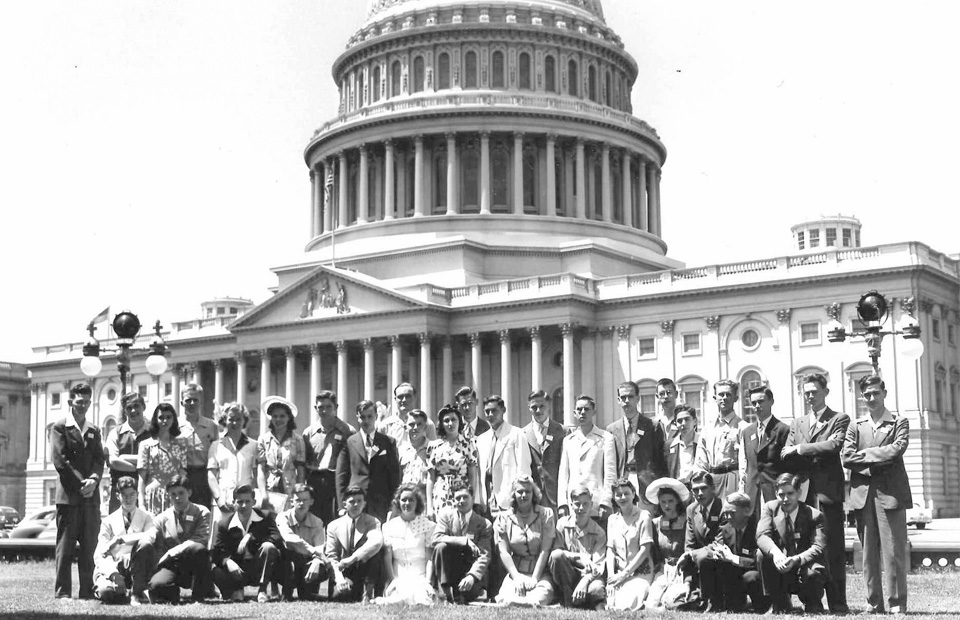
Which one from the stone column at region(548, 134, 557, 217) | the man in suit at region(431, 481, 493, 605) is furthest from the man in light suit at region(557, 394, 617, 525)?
the stone column at region(548, 134, 557, 217)

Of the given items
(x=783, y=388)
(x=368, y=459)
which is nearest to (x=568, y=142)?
(x=783, y=388)

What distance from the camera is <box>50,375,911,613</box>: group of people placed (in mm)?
16500

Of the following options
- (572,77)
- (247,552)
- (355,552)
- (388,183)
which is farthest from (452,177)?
(355,552)

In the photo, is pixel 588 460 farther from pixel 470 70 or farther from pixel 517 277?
pixel 470 70

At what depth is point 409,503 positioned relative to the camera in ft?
58.6

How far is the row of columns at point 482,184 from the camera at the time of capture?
277 ft

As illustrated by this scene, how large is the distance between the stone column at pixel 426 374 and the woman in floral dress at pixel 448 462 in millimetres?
51430

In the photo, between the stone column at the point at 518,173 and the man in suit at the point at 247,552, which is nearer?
the man in suit at the point at 247,552

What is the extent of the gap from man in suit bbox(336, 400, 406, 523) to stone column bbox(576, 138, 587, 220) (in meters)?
65.4

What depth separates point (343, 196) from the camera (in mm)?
89312

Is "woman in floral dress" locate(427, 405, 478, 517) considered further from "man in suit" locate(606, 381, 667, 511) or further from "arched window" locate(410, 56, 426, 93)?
"arched window" locate(410, 56, 426, 93)

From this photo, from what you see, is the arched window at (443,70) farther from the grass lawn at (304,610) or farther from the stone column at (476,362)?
the grass lawn at (304,610)

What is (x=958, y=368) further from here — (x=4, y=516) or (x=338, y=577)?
(x=338, y=577)

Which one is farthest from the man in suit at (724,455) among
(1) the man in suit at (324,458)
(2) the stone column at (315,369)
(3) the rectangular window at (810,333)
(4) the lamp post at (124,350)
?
(2) the stone column at (315,369)
